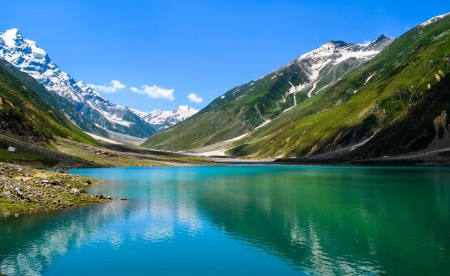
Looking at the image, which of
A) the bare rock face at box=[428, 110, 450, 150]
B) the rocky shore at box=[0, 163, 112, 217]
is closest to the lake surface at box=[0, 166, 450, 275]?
the rocky shore at box=[0, 163, 112, 217]

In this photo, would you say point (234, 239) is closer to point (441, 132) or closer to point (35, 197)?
point (35, 197)

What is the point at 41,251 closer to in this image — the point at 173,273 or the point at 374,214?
the point at 173,273

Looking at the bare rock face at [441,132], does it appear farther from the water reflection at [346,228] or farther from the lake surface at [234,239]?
the lake surface at [234,239]

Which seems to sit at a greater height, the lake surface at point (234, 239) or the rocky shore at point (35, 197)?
the rocky shore at point (35, 197)

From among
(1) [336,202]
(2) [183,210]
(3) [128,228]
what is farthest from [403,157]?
(3) [128,228]

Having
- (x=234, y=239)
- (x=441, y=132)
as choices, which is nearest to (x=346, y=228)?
(x=234, y=239)

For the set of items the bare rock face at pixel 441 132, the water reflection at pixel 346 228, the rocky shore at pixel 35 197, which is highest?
the bare rock face at pixel 441 132

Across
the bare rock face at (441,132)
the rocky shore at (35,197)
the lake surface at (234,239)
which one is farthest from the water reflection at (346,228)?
the bare rock face at (441,132)

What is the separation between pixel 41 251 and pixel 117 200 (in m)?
28.9

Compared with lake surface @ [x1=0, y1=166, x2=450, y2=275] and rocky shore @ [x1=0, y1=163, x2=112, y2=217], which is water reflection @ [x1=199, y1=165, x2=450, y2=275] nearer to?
lake surface @ [x1=0, y1=166, x2=450, y2=275]

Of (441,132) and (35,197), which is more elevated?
(441,132)

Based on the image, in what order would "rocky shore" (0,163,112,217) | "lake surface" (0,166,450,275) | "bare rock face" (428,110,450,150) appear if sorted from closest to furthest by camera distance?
"lake surface" (0,166,450,275)
"rocky shore" (0,163,112,217)
"bare rock face" (428,110,450,150)

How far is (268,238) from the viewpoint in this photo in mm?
34406

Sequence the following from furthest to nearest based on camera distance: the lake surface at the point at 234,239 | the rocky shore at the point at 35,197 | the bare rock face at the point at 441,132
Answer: the bare rock face at the point at 441,132, the rocky shore at the point at 35,197, the lake surface at the point at 234,239
